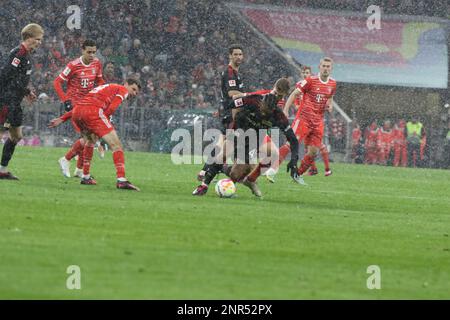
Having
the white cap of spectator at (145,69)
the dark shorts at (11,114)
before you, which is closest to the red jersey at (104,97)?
the dark shorts at (11,114)

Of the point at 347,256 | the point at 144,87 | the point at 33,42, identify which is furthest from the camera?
the point at 144,87

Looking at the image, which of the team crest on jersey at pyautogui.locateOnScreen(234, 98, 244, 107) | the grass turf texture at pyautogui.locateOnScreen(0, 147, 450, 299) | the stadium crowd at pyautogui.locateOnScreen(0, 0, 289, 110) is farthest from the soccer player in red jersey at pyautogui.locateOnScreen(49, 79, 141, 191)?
the stadium crowd at pyautogui.locateOnScreen(0, 0, 289, 110)

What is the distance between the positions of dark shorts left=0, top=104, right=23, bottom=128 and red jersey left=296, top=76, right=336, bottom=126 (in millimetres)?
7018

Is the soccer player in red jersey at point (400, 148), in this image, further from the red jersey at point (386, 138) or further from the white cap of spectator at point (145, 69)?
the white cap of spectator at point (145, 69)

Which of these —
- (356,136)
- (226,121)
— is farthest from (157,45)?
(226,121)

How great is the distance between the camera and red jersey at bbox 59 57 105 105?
67.3ft

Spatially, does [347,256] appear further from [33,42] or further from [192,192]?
[33,42]

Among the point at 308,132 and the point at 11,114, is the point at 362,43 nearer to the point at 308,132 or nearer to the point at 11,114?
the point at 308,132

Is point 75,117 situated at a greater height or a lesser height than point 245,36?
lesser

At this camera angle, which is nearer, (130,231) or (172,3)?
(130,231)

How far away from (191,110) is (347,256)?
89.0 ft
